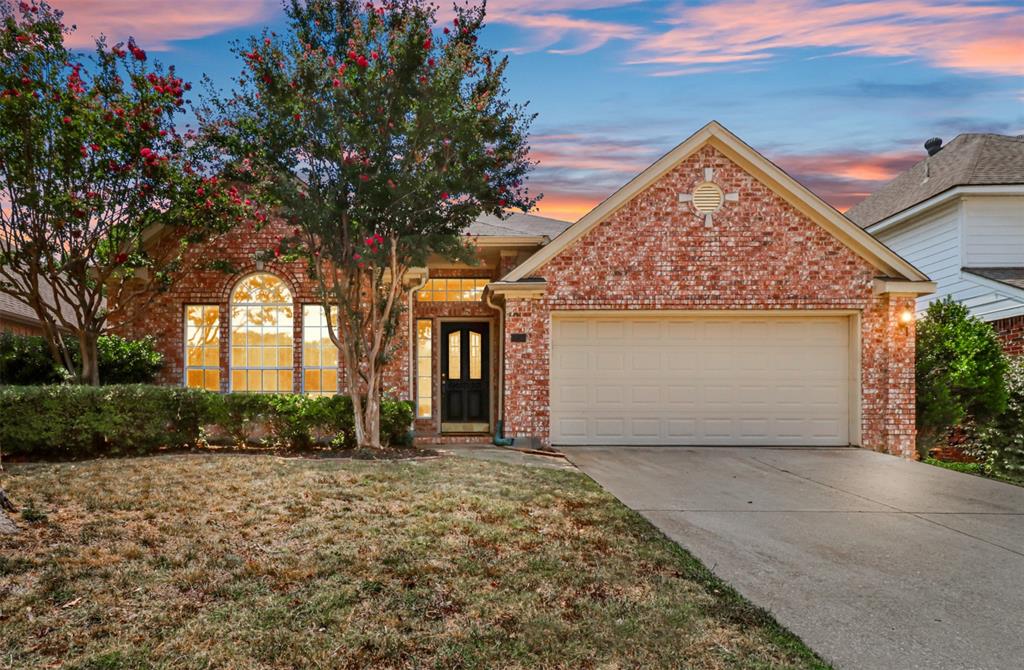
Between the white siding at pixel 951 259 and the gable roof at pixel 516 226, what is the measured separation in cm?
803

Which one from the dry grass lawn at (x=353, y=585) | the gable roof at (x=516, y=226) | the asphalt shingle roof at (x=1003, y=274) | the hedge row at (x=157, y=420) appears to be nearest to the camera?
the dry grass lawn at (x=353, y=585)

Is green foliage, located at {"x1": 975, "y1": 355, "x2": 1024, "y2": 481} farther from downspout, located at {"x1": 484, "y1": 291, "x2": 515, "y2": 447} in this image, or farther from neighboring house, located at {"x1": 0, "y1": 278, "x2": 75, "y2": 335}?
neighboring house, located at {"x1": 0, "y1": 278, "x2": 75, "y2": 335}

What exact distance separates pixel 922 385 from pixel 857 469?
Answer: 3767mm

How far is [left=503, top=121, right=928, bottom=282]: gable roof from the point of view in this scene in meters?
10.6

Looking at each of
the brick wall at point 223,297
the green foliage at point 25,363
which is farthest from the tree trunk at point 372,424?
the green foliage at point 25,363

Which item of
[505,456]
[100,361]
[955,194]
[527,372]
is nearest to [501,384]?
[527,372]

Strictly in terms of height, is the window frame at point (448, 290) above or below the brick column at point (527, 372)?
above

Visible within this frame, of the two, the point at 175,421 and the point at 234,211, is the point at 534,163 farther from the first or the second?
the point at 175,421

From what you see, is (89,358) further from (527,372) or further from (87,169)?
(527,372)

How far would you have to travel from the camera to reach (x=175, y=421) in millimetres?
9188

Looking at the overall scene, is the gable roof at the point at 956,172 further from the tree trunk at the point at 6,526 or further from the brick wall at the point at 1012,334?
the tree trunk at the point at 6,526

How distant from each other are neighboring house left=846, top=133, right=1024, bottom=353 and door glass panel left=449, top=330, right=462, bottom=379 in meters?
10.6

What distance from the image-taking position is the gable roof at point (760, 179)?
34.7 ft

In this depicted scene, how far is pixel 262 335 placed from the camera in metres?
11.7
